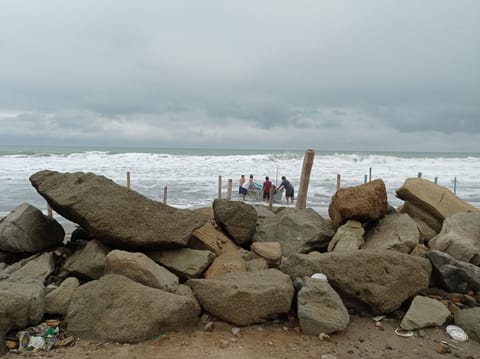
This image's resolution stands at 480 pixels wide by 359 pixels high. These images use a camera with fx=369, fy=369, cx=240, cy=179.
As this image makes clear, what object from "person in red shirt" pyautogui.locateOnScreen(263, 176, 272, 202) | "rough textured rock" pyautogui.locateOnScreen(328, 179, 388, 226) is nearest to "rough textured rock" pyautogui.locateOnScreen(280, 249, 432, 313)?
"rough textured rock" pyautogui.locateOnScreen(328, 179, 388, 226)

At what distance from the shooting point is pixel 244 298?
431 centimetres

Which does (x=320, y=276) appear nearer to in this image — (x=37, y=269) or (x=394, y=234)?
(x=394, y=234)

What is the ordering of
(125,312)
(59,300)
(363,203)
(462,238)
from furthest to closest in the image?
1. (363,203)
2. (462,238)
3. (59,300)
4. (125,312)

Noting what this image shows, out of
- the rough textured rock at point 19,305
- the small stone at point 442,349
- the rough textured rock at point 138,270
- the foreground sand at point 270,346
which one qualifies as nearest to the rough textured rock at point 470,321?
the foreground sand at point 270,346

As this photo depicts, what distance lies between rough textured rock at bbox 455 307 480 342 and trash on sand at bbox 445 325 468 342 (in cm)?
7

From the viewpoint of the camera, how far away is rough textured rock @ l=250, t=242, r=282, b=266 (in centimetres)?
587

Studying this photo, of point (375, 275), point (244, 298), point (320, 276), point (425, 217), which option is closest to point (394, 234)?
point (375, 275)

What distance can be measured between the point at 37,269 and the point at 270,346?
12.0ft

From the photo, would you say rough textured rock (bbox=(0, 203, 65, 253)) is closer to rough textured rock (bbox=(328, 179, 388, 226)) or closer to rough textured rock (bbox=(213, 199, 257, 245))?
rough textured rock (bbox=(213, 199, 257, 245))

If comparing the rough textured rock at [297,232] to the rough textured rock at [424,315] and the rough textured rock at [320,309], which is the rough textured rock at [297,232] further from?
the rough textured rock at [424,315]

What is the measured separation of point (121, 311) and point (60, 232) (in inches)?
119

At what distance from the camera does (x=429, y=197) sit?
7.04 m

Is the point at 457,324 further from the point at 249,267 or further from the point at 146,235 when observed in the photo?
the point at 146,235

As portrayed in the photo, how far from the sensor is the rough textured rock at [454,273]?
5.02 m
